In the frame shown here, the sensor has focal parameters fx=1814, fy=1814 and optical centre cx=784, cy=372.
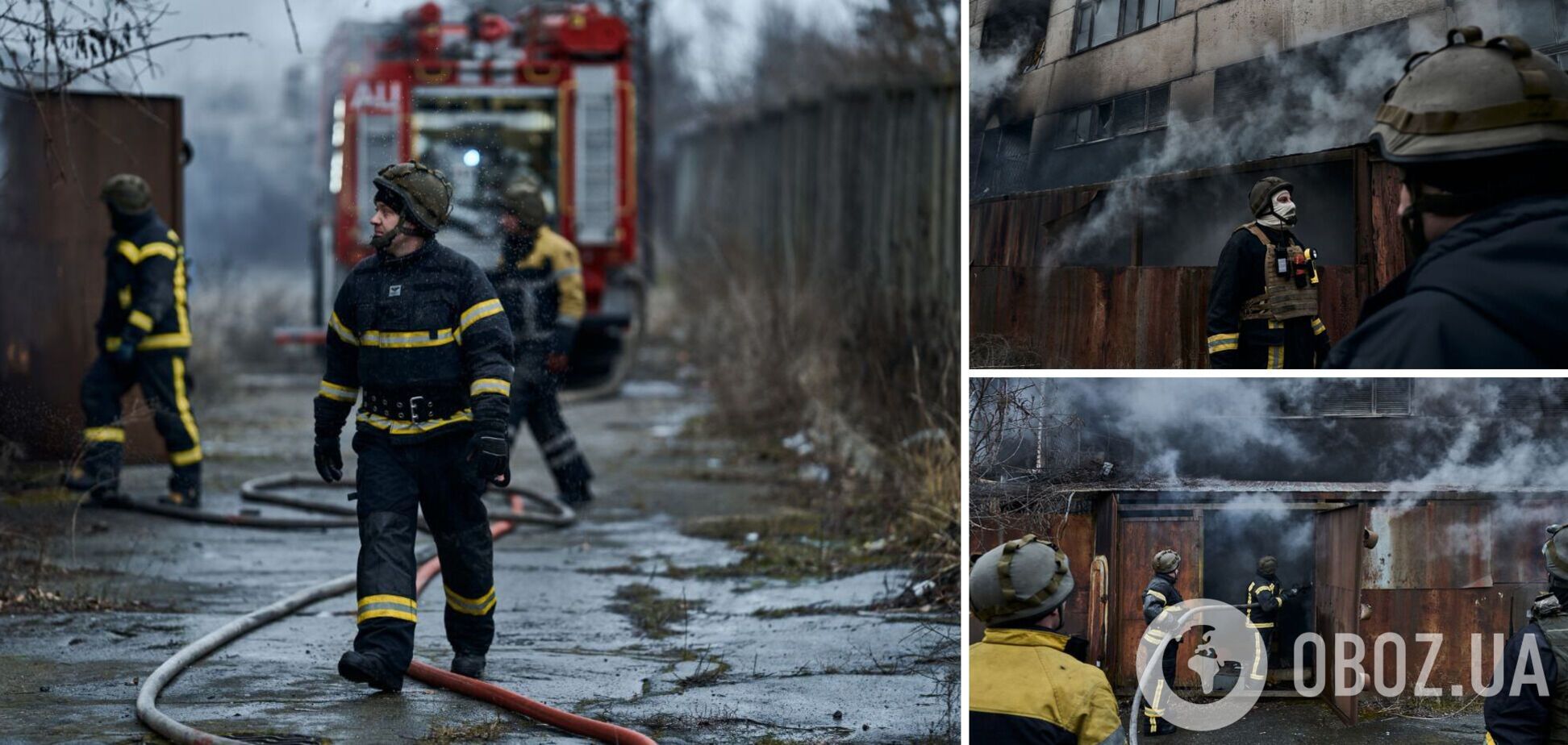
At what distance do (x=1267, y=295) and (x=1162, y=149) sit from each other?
12.9 inches

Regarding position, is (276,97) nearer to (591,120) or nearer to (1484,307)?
(591,120)

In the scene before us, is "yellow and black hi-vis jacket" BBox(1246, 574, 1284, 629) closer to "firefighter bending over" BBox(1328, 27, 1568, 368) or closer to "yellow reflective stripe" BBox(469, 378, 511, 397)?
"firefighter bending over" BBox(1328, 27, 1568, 368)

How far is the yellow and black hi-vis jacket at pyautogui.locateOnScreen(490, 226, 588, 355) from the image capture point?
357 inches

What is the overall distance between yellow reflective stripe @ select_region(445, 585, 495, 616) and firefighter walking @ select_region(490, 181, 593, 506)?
3051 mm

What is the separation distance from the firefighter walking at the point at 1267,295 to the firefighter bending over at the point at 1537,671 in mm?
571

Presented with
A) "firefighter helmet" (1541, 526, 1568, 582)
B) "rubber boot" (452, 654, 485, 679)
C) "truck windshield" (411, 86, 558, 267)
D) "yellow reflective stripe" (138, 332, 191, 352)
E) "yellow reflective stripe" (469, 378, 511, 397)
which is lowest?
"rubber boot" (452, 654, 485, 679)

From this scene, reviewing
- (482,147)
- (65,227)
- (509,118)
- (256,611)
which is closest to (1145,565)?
(256,611)

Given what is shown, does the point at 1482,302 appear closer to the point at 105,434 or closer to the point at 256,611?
the point at 256,611

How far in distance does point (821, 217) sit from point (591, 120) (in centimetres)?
210

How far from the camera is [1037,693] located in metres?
3.38

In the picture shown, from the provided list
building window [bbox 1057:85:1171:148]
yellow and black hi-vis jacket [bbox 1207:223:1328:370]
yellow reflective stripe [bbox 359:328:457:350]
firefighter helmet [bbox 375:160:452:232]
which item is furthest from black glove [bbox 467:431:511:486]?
yellow and black hi-vis jacket [bbox 1207:223:1328:370]

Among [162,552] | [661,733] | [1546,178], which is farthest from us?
[162,552]

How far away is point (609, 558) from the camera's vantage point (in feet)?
26.7

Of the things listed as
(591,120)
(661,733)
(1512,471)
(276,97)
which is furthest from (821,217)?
(276,97)
